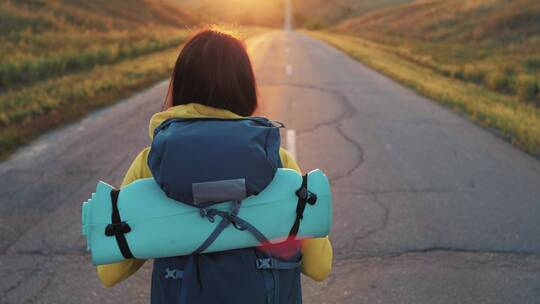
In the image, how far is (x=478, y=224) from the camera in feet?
13.3

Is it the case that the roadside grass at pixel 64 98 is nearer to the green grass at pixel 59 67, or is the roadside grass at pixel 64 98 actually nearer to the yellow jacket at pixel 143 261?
the green grass at pixel 59 67

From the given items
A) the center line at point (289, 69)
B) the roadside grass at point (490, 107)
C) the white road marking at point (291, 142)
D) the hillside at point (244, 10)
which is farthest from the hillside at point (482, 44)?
the hillside at point (244, 10)

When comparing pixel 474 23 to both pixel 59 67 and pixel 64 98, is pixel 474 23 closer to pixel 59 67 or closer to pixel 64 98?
pixel 59 67

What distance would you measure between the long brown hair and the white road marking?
4.32m

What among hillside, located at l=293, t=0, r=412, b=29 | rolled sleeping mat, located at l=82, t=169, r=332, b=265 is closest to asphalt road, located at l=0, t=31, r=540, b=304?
rolled sleeping mat, located at l=82, t=169, r=332, b=265

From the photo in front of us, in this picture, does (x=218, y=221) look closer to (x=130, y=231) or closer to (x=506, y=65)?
(x=130, y=231)

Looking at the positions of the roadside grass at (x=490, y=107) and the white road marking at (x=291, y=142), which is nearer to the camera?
the white road marking at (x=291, y=142)

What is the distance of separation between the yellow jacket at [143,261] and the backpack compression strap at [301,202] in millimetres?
148

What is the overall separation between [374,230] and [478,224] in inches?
37.8

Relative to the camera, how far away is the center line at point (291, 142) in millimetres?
5945

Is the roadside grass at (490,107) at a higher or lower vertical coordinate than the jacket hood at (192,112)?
lower

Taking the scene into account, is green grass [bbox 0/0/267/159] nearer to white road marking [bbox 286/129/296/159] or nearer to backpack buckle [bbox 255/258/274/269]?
backpack buckle [bbox 255/258/274/269]

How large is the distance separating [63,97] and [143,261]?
8.39 meters

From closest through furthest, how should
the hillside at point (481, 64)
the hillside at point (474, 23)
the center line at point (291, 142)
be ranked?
the center line at point (291, 142) → the hillside at point (481, 64) → the hillside at point (474, 23)
